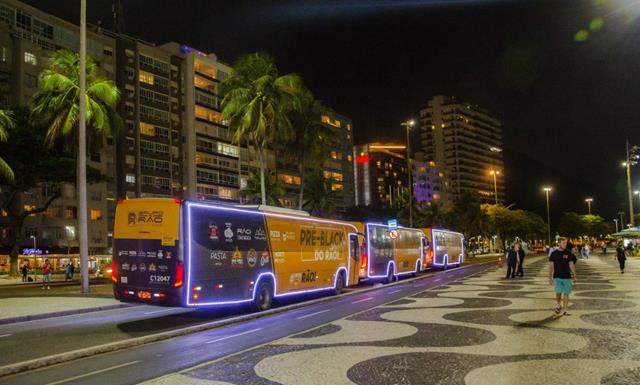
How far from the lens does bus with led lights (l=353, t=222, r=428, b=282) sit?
2972 centimetres

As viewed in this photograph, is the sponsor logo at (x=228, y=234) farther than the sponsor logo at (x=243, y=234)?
No

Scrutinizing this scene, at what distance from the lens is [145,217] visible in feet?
52.4

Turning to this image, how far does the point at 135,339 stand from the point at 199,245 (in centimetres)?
371

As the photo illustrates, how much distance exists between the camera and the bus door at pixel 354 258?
26.9m

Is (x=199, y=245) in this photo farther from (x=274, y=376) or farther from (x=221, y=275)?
(x=274, y=376)

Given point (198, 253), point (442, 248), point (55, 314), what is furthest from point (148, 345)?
point (442, 248)

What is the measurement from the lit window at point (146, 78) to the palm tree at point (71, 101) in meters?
58.6

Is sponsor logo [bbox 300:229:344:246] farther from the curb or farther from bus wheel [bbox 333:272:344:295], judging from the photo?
the curb

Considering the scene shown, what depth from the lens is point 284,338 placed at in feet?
41.2

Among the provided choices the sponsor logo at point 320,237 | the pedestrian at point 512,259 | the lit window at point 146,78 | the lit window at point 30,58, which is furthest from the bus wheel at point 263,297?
the lit window at point 146,78

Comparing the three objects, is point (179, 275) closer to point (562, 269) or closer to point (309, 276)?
point (309, 276)

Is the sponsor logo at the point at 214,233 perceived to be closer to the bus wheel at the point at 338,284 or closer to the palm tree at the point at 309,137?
the bus wheel at the point at 338,284

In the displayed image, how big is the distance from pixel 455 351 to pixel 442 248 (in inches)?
1539

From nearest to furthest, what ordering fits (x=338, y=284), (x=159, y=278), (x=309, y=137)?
(x=159, y=278)
(x=338, y=284)
(x=309, y=137)
